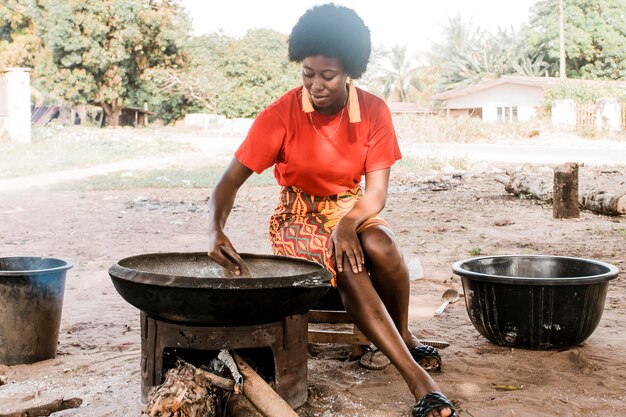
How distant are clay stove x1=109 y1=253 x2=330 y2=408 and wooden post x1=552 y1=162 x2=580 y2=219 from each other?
5581mm

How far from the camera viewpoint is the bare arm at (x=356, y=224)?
8.42ft

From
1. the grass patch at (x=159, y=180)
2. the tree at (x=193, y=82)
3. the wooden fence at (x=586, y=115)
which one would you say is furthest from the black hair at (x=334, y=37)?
the tree at (x=193, y=82)

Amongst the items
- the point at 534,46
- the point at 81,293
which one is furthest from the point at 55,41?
the point at 81,293

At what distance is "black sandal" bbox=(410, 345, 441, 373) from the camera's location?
9.72ft

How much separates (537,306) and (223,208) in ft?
4.87

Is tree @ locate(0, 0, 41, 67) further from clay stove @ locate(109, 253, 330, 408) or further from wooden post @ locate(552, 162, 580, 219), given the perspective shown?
clay stove @ locate(109, 253, 330, 408)

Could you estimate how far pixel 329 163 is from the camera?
9.46 ft

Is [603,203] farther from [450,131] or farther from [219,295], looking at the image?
[450,131]

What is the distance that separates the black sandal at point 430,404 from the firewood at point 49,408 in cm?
126

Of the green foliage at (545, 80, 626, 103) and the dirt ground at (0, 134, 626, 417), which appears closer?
the dirt ground at (0, 134, 626, 417)

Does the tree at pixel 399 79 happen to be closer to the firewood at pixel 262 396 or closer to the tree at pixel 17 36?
the tree at pixel 17 36

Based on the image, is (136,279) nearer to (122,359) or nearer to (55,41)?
(122,359)

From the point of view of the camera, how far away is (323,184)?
2.92 m

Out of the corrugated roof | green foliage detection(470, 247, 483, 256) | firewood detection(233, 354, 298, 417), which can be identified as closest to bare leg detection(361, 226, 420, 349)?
firewood detection(233, 354, 298, 417)
